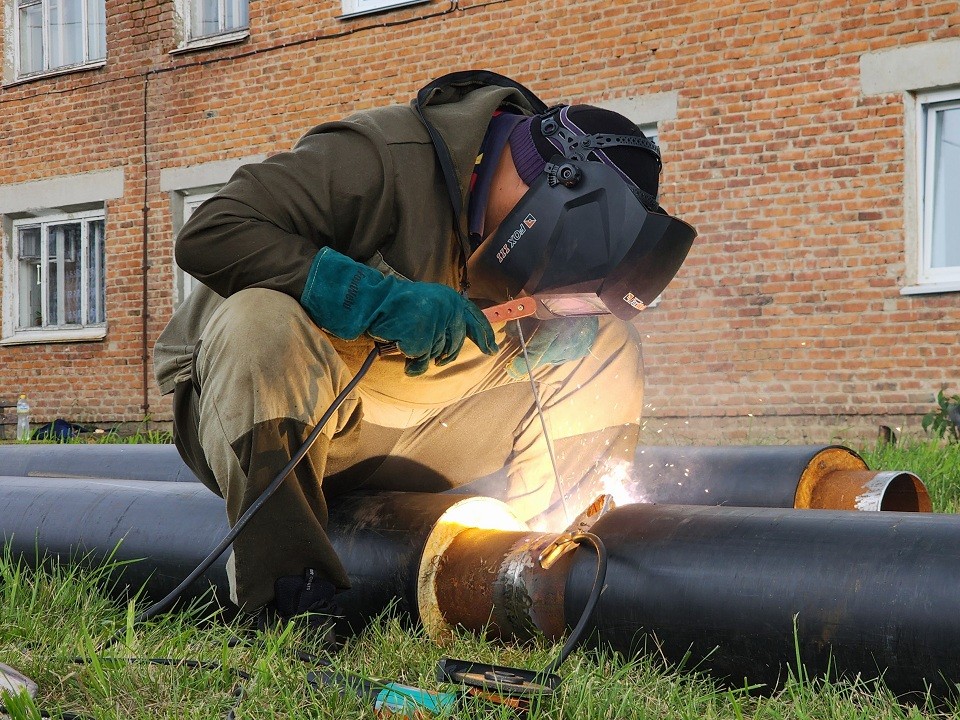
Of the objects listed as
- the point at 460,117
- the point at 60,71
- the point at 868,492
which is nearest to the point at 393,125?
the point at 460,117

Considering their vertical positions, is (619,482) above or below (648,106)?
below

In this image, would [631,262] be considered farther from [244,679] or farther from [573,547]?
[244,679]

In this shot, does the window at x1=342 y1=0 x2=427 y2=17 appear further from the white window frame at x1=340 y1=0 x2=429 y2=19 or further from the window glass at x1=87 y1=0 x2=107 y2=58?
the window glass at x1=87 y1=0 x2=107 y2=58

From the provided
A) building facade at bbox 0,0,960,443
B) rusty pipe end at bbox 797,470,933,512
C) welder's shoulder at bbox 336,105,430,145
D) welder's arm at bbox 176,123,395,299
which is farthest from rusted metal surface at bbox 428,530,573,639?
building facade at bbox 0,0,960,443

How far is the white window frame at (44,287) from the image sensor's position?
10.7 metres

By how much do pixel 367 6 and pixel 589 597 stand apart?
7.67 metres

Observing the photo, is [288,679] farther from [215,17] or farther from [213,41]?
[215,17]

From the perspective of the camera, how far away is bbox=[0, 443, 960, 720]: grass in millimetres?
1691

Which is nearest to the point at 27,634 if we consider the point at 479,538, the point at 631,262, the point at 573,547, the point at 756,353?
the point at 479,538

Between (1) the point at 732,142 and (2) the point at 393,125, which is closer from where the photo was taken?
(2) the point at 393,125

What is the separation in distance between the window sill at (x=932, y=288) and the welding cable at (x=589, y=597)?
208 inches

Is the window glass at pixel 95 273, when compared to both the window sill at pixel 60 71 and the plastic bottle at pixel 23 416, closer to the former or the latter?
the plastic bottle at pixel 23 416

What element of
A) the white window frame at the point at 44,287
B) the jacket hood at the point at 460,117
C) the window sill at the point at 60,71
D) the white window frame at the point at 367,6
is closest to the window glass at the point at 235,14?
the white window frame at the point at 367,6

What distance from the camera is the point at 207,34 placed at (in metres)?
10.0
